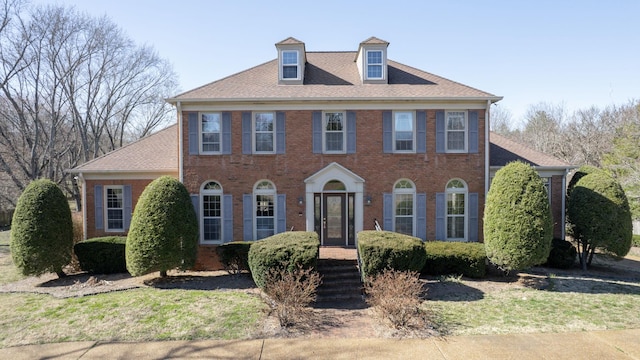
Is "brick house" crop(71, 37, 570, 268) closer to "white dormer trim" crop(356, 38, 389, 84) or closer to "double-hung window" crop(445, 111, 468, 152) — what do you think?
"double-hung window" crop(445, 111, 468, 152)

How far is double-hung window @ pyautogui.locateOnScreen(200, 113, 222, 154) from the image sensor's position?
13.3 m

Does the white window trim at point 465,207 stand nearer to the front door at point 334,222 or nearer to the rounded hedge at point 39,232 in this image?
the front door at point 334,222

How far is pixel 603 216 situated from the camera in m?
12.4

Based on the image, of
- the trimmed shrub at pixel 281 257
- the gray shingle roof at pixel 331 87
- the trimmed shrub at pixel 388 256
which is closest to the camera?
the trimmed shrub at pixel 281 257

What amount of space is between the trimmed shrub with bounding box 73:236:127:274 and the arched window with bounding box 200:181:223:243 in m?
3.00

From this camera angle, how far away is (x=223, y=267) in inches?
498

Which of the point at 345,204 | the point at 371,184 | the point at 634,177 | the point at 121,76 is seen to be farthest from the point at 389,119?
the point at 121,76

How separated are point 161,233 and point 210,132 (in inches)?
180

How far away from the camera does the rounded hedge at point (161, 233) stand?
34.5 feet

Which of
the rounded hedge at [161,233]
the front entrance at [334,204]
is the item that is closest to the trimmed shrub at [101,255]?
the rounded hedge at [161,233]

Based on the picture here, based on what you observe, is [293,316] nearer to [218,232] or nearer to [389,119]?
[218,232]

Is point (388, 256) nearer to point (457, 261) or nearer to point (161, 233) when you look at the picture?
point (457, 261)

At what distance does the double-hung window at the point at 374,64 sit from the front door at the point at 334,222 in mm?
5463

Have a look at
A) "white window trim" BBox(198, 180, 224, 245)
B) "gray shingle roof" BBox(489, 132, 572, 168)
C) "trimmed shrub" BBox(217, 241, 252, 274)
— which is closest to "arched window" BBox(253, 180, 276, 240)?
"white window trim" BBox(198, 180, 224, 245)
